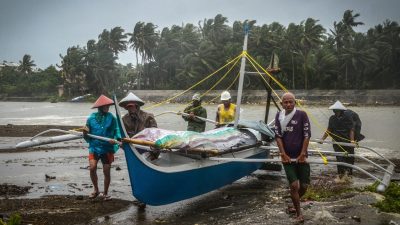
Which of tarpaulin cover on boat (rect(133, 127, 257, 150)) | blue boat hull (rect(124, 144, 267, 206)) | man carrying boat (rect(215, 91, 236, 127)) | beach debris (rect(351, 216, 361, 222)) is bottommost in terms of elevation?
beach debris (rect(351, 216, 361, 222))

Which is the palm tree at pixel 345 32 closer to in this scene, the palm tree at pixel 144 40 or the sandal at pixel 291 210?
the palm tree at pixel 144 40

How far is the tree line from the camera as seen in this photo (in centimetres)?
5075

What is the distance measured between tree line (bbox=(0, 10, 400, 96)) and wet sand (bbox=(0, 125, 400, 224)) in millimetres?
35976

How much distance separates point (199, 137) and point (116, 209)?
66.3 inches

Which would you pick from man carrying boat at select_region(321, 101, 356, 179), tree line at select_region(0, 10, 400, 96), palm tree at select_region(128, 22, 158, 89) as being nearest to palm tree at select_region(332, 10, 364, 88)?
tree line at select_region(0, 10, 400, 96)

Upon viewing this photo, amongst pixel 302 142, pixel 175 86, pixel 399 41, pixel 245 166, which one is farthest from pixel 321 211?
pixel 175 86

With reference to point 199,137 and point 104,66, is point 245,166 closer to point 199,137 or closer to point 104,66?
point 199,137

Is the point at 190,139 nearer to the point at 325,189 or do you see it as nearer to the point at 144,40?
the point at 325,189

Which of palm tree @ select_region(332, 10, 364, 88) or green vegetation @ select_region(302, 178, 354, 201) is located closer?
green vegetation @ select_region(302, 178, 354, 201)

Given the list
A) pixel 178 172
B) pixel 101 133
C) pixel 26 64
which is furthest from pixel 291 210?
pixel 26 64

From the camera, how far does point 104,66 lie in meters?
69.9

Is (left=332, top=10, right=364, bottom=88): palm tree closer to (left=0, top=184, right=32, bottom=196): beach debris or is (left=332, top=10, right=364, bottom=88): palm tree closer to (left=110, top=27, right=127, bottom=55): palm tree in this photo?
(left=110, top=27, right=127, bottom=55): palm tree

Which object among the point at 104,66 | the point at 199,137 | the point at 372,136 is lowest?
the point at 372,136

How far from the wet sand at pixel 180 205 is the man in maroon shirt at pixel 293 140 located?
2.07ft
